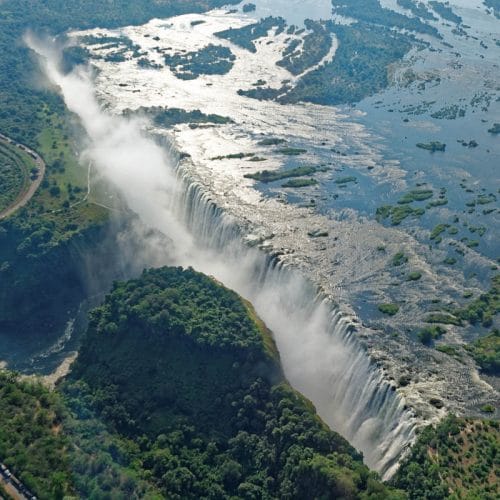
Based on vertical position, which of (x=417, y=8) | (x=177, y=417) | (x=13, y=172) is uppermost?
(x=417, y=8)

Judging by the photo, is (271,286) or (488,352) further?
(271,286)

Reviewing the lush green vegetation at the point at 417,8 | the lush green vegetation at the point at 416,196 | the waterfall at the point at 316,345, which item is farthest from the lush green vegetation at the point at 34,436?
the lush green vegetation at the point at 417,8

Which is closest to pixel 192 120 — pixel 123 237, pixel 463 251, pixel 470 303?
pixel 123 237

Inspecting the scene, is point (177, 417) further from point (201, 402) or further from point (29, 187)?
point (29, 187)

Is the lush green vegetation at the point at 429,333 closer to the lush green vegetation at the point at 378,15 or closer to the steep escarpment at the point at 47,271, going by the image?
the steep escarpment at the point at 47,271

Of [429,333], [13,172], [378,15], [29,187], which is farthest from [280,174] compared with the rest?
[378,15]

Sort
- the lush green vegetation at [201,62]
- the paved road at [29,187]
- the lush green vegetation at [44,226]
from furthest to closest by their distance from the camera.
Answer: the lush green vegetation at [201,62] → the paved road at [29,187] → the lush green vegetation at [44,226]
